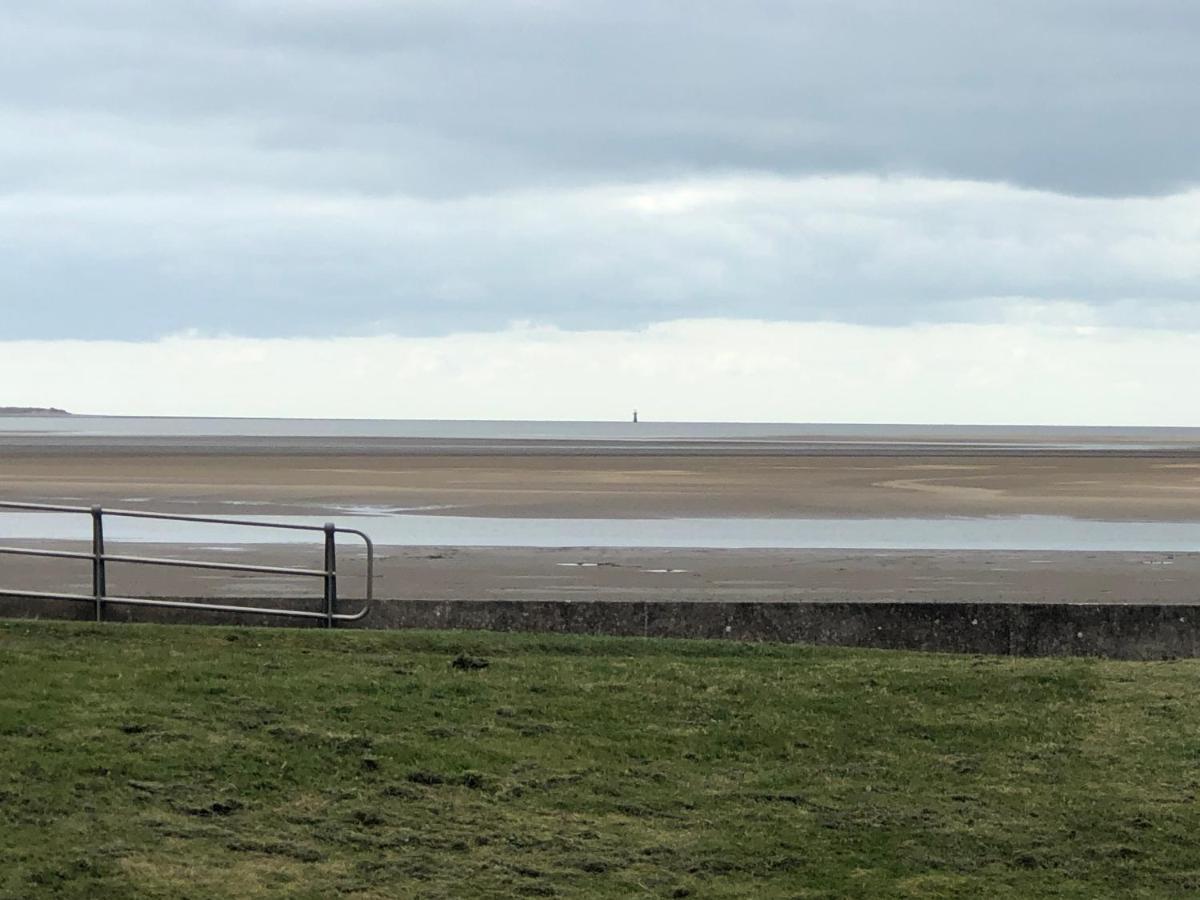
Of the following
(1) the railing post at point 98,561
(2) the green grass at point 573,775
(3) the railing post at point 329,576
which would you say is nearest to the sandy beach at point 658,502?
(3) the railing post at point 329,576

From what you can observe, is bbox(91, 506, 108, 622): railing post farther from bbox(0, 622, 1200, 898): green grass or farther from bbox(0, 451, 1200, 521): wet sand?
bbox(0, 451, 1200, 521): wet sand

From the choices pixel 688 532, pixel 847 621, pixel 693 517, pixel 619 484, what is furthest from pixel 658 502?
pixel 847 621

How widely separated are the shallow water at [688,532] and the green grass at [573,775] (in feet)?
54.7

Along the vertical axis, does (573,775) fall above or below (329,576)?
below

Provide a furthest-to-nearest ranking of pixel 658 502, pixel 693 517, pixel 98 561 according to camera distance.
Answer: pixel 658 502, pixel 693 517, pixel 98 561

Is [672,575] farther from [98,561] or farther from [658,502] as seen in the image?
[658,502]

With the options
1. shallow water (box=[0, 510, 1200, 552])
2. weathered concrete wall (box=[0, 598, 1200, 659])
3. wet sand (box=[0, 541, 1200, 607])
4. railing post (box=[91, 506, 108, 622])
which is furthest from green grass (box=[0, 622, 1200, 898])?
shallow water (box=[0, 510, 1200, 552])

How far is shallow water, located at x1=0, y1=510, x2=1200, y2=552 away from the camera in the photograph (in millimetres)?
27391

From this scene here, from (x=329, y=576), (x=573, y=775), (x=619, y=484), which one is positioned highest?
(x=619, y=484)

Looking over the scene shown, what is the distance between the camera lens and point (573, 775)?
7.90 meters

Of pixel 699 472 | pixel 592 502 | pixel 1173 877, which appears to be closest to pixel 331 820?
pixel 1173 877

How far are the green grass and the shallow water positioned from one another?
1668 centimetres

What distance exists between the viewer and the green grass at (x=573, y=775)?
21.8 ft

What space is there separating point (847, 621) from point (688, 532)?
16.9 metres
